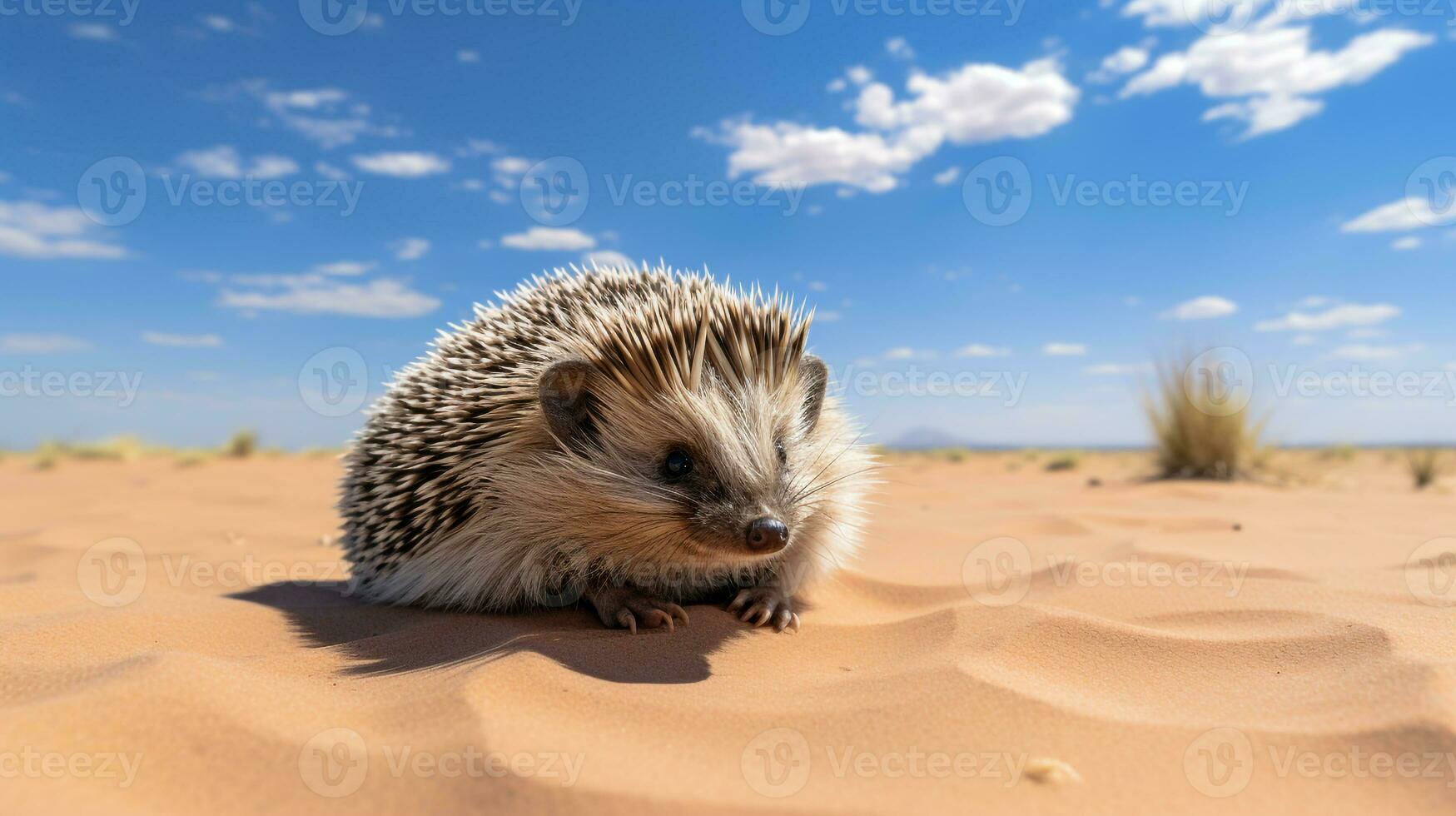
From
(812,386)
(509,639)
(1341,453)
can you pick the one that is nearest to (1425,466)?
(1341,453)

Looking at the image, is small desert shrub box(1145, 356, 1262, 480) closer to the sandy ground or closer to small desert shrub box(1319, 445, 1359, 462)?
the sandy ground

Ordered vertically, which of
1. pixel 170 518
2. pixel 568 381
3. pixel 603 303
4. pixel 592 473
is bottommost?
pixel 170 518

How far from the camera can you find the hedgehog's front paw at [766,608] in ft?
14.5

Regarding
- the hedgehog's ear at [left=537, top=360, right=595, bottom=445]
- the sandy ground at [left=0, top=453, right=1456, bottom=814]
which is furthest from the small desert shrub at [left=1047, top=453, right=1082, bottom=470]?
the hedgehog's ear at [left=537, top=360, right=595, bottom=445]

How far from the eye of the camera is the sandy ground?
2330 millimetres

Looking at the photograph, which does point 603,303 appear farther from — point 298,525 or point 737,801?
point 298,525

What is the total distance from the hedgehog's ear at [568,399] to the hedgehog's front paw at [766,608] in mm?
1297

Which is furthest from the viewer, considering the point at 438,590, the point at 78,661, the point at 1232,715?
the point at 438,590

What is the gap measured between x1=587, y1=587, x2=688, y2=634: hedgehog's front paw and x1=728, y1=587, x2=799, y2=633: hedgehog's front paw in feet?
1.26

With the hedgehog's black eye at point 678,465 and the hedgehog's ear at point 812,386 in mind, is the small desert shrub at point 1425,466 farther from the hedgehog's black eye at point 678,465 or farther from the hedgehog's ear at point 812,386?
the hedgehog's black eye at point 678,465

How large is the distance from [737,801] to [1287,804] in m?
1.61

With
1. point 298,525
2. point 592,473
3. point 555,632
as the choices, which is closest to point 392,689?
point 555,632

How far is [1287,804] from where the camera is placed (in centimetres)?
232

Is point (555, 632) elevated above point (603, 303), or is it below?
below
